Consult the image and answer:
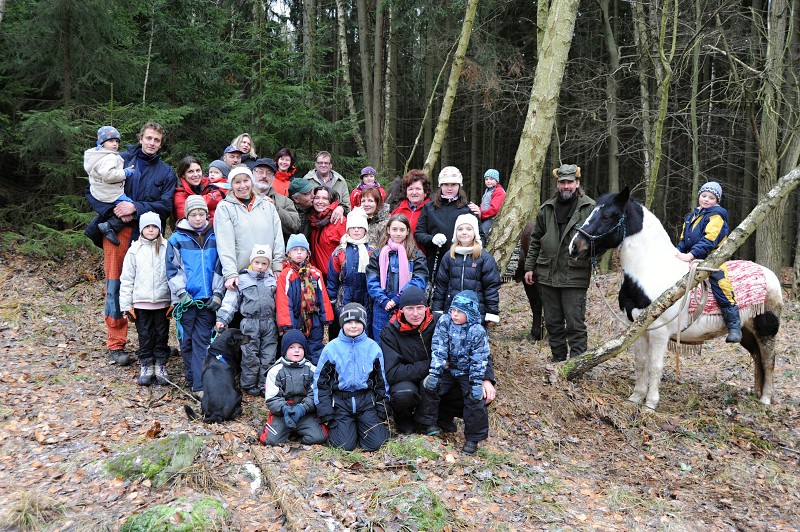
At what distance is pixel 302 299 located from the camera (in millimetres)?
5758

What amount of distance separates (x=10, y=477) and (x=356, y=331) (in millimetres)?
2829

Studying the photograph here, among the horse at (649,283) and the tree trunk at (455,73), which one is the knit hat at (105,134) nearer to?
the tree trunk at (455,73)

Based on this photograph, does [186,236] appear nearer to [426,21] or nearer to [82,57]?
[82,57]

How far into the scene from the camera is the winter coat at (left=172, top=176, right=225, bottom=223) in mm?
6574

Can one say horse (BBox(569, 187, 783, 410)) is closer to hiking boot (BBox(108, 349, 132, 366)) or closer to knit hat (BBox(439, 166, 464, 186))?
knit hat (BBox(439, 166, 464, 186))

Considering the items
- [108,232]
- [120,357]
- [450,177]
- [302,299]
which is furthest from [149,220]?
[450,177]

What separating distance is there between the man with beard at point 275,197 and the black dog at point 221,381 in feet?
5.58

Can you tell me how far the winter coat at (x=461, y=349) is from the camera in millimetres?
4980

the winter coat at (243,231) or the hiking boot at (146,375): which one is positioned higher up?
A: the winter coat at (243,231)

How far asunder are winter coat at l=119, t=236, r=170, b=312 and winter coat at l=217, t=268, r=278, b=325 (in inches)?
31.5

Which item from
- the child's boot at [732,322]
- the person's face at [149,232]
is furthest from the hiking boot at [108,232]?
the child's boot at [732,322]

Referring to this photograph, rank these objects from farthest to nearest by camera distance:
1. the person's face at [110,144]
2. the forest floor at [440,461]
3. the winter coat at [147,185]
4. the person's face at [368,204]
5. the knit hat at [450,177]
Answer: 1. the person's face at [368,204]
2. the winter coat at [147,185]
3. the knit hat at [450,177]
4. the person's face at [110,144]
5. the forest floor at [440,461]

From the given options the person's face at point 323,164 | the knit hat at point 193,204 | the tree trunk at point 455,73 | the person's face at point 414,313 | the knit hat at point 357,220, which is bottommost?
the person's face at point 414,313

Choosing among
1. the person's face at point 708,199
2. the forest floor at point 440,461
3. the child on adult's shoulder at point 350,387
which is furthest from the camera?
the person's face at point 708,199
